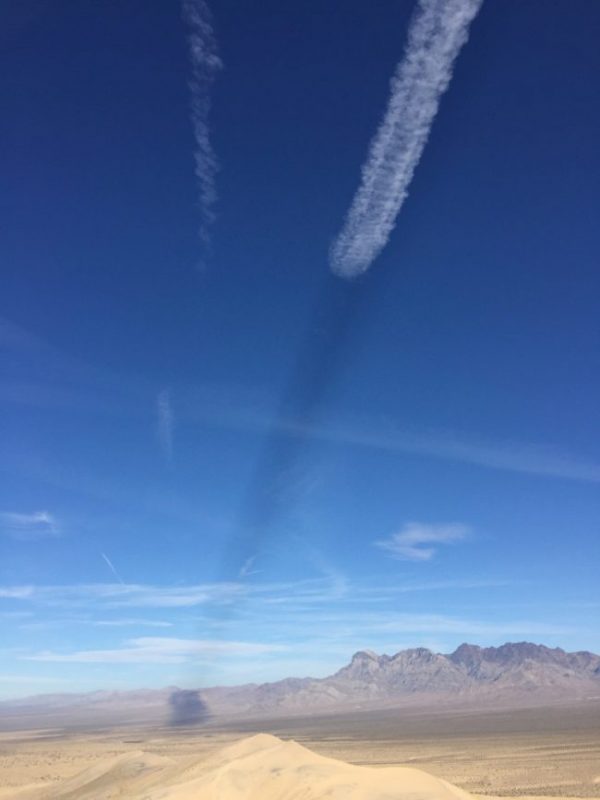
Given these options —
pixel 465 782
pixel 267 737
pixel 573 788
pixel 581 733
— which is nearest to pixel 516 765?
pixel 465 782

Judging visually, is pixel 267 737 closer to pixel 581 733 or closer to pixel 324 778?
pixel 324 778

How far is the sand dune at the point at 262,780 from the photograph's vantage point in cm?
2616

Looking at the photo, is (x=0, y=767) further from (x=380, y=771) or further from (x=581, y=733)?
(x=581, y=733)

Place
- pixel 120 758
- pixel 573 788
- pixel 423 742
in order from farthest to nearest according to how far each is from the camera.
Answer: pixel 423 742, pixel 573 788, pixel 120 758

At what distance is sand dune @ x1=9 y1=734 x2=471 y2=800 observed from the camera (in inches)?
1030

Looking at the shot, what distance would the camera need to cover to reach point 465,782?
4772cm

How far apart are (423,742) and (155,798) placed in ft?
260

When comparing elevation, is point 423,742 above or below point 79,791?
above

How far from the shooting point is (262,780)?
28.1 metres

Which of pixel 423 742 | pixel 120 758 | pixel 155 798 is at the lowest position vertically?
pixel 155 798

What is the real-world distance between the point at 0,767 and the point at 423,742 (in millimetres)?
55801

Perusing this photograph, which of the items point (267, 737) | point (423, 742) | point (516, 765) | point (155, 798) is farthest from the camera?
point (423, 742)

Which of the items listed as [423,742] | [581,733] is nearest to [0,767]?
[423,742]

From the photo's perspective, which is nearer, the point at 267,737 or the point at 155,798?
the point at 155,798
